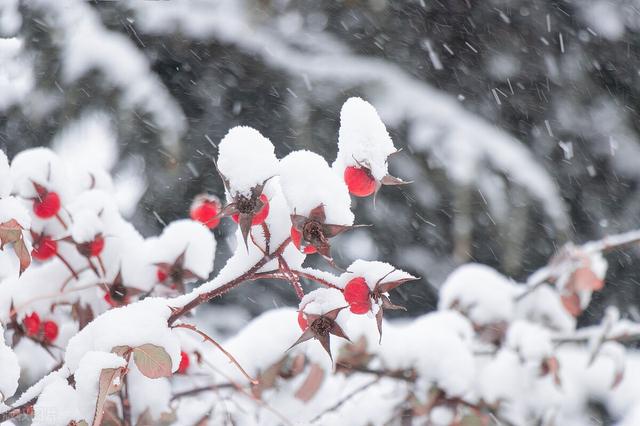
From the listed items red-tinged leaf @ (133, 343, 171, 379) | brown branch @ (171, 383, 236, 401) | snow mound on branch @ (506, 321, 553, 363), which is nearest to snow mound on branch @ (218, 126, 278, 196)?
red-tinged leaf @ (133, 343, 171, 379)

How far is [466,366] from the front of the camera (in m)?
1.07

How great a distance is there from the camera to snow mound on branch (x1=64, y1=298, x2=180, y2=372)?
1.51 ft

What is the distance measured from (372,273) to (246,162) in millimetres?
116

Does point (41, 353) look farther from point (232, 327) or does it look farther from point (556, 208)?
point (556, 208)

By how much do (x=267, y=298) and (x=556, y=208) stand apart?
109 centimetres

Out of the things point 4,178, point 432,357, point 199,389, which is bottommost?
point 432,357

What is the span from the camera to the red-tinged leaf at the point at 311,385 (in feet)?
3.17

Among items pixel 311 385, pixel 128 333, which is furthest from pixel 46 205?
pixel 311 385

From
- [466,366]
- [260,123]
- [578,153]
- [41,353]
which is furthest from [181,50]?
[578,153]

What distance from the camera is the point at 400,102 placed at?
7.27 feet

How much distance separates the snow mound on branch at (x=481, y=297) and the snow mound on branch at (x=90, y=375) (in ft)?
3.33

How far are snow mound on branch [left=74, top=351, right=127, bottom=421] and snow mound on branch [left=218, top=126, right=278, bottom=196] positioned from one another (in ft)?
0.43

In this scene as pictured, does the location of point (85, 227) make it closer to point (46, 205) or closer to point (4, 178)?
point (46, 205)

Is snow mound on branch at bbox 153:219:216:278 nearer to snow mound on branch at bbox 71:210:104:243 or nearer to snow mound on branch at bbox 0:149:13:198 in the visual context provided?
snow mound on branch at bbox 71:210:104:243
